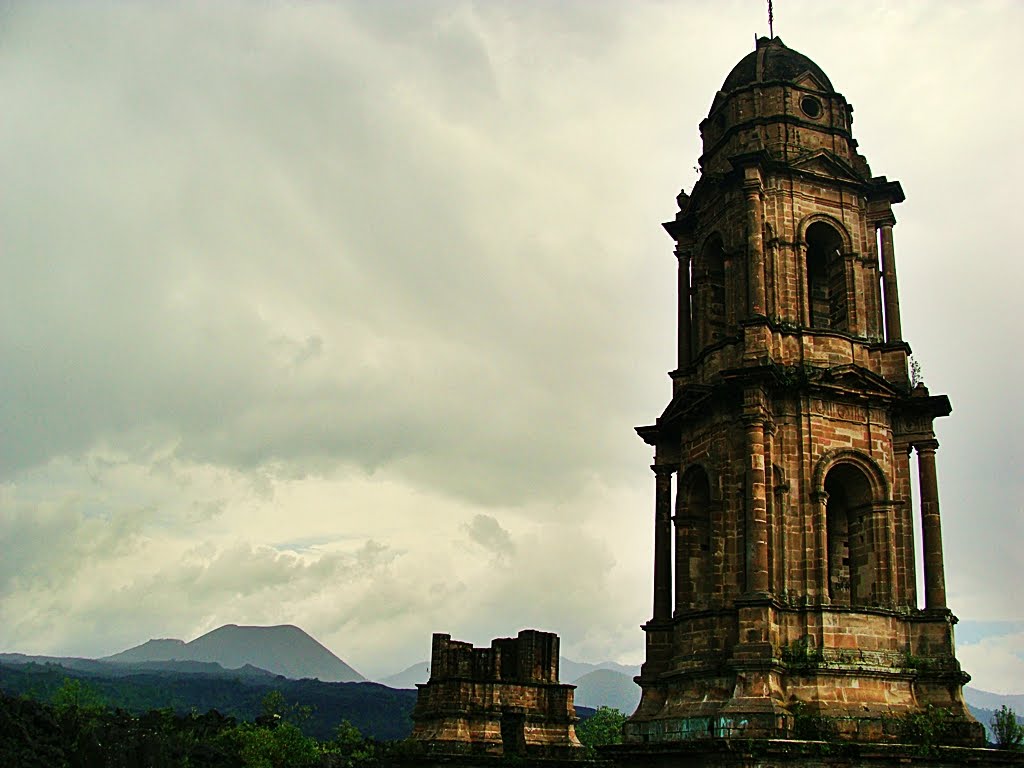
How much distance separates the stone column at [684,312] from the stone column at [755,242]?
9.95ft

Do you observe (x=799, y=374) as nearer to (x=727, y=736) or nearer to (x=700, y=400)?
(x=700, y=400)

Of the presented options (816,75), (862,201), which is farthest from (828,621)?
(816,75)

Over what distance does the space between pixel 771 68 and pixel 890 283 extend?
6.37 m

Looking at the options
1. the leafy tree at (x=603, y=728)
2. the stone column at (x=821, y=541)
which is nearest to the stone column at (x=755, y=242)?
the stone column at (x=821, y=541)

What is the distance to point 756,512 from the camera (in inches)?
894

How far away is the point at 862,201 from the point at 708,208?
3734 millimetres

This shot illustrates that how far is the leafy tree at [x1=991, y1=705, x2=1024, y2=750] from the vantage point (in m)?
22.2

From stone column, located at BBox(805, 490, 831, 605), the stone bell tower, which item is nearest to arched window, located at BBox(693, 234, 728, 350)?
the stone bell tower

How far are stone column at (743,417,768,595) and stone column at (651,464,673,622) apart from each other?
3623 mm

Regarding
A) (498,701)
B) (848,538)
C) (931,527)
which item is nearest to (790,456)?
(848,538)

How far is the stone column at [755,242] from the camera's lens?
976 inches

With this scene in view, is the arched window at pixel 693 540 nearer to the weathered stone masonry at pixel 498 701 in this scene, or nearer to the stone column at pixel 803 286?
the stone column at pixel 803 286

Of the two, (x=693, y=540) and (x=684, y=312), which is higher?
(x=684, y=312)

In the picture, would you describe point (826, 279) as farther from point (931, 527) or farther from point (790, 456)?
point (931, 527)
